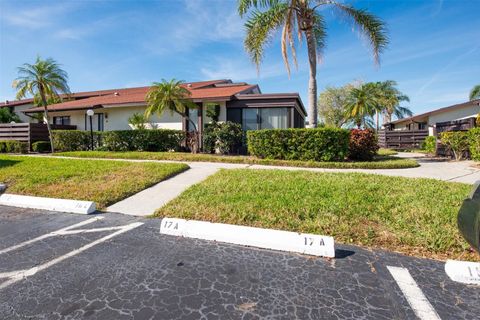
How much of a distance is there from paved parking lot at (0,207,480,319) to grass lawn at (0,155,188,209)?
7.89 ft

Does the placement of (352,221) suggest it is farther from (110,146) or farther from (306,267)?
(110,146)

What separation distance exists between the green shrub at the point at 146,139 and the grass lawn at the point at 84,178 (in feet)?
17.6

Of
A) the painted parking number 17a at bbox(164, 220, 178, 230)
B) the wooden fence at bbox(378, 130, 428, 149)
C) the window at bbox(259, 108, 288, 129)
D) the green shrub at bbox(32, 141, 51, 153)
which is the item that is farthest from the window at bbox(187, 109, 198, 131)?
the wooden fence at bbox(378, 130, 428, 149)

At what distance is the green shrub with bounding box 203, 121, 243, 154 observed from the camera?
13.4 metres

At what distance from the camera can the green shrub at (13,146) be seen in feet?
52.3

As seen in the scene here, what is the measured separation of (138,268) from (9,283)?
116 centimetres

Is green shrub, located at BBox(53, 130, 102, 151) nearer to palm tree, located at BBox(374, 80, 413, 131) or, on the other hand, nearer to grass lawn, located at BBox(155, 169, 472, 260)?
grass lawn, located at BBox(155, 169, 472, 260)

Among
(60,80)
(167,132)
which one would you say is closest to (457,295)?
(167,132)

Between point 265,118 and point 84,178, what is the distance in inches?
376

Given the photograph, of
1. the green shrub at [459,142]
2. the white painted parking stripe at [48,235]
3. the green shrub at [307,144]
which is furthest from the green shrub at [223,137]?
the green shrub at [459,142]

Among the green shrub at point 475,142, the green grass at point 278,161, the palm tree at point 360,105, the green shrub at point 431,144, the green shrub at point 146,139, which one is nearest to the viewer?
the green grass at point 278,161

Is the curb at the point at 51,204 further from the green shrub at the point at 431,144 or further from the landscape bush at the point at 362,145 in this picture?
the green shrub at the point at 431,144

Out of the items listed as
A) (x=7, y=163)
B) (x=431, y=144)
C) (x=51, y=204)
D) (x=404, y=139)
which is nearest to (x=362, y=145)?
(x=431, y=144)

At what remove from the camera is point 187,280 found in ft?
8.90
